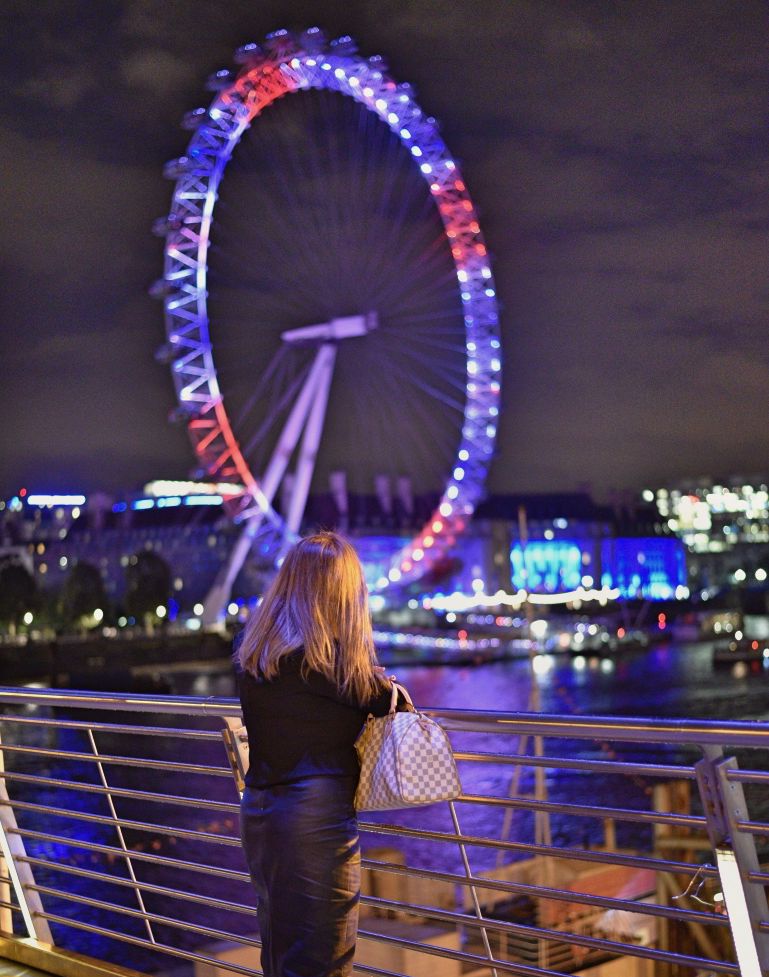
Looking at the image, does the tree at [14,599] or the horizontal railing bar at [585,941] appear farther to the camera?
the tree at [14,599]

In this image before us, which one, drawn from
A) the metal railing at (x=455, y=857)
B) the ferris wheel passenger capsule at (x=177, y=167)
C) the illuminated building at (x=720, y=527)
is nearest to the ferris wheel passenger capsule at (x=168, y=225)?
the ferris wheel passenger capsule at (x=177, y=167)

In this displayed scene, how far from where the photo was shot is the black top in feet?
4.25

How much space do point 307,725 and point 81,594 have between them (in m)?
33.5

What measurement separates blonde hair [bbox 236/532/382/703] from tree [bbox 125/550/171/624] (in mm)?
33479

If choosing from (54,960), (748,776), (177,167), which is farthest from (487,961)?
(177,167)

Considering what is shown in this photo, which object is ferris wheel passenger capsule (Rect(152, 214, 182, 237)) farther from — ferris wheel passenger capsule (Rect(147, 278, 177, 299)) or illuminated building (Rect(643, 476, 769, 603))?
illuminated building (Rect(643, 476, 769, 603))

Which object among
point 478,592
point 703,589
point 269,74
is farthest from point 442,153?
point 703,589

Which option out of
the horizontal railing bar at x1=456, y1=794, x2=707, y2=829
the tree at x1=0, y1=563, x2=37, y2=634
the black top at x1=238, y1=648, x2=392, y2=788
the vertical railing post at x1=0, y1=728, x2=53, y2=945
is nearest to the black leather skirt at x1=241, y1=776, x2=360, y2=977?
the black top at x1=238, y1=648, x2=392, y2=788

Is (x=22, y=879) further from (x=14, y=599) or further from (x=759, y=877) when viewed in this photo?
(x=14, y=599)

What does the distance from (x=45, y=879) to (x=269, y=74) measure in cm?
808

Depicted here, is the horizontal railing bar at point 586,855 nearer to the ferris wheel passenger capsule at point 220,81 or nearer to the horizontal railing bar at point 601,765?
the horizontal railing bar at point 601,765

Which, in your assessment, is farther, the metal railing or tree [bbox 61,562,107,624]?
tree [bbox 61,562,107,624]

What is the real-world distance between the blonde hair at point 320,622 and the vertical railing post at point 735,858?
309 mm

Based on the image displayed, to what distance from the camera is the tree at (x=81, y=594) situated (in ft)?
110
